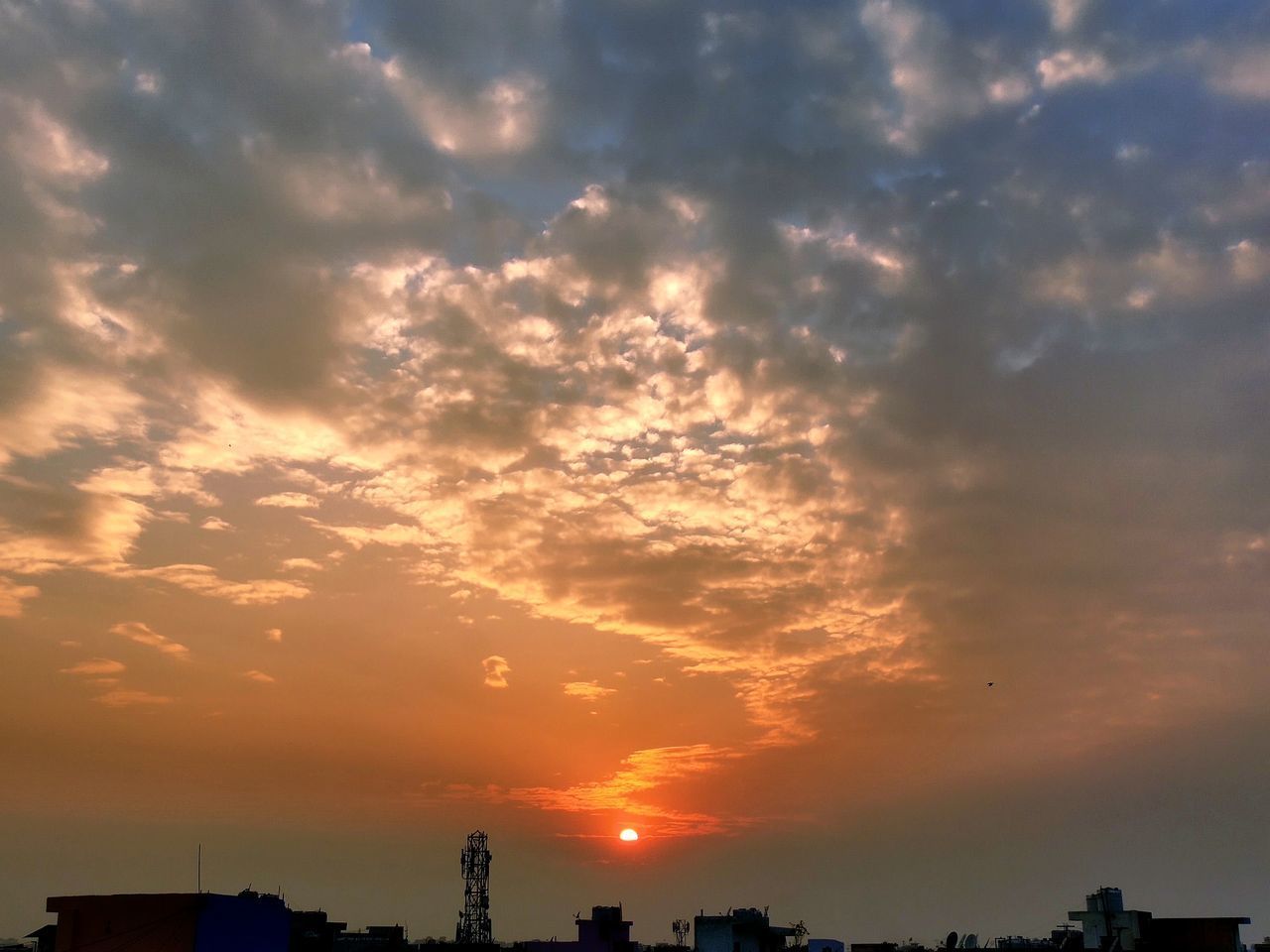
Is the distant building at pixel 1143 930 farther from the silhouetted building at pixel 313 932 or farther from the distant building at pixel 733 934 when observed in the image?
the silhouetted building at pixel 313 932

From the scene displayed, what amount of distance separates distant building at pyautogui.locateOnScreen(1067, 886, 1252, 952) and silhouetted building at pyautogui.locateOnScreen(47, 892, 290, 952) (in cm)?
6322

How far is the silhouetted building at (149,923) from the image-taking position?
52094 mm

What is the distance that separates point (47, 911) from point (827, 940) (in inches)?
3140

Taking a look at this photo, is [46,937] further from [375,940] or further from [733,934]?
[733,934]

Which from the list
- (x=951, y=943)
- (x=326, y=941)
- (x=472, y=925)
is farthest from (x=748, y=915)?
(x=472, y=925)

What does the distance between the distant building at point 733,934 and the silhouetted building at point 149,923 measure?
4661 centimetres

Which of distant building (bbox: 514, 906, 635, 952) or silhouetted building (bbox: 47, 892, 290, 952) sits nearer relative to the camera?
silhouetted building (bbox: 47, 892, 290, 952)

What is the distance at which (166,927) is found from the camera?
5222 centimetres

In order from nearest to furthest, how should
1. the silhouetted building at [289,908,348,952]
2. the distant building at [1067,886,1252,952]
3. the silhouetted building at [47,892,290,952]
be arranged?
1. the silhouetted building at [47,892,290,952]
2. the distant building at [1067,886,1252,952]
3. the silhouetted building at [289,908,348,952]

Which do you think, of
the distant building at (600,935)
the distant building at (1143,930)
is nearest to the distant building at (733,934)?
the distant building at (600,935)

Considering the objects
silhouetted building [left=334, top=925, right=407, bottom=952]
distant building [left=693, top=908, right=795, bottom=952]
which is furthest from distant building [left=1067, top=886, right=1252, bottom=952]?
silhouetted building [left=334, top=925, right=407, bottom=952]

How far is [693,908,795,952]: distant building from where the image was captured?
8712 centimetres

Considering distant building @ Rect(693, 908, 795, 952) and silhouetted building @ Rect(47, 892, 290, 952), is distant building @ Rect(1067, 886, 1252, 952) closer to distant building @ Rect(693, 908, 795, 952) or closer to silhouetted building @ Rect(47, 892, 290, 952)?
distant building @ Rect(693, 908, 795, 952)

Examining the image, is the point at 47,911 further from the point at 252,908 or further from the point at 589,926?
the point at 589,926
